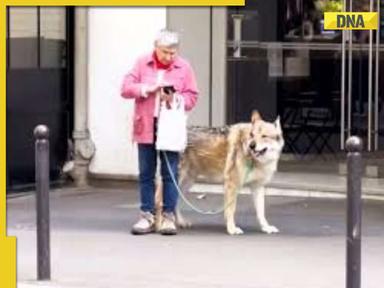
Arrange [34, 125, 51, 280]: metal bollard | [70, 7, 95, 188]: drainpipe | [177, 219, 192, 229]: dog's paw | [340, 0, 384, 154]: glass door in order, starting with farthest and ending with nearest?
1. [340, 0, 384, 154]: glass door
2. [70, 7, 95, 188]: drainpipe
3. [177, 219, 192, 229]: dog's paw
4. [34, 125, 51, 280]: metal bollard

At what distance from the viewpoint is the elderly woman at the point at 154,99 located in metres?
9.42

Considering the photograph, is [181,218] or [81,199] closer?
[181,218]

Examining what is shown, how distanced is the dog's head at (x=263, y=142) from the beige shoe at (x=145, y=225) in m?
1.11

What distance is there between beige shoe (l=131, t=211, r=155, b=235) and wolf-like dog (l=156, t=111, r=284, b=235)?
6.8 inches

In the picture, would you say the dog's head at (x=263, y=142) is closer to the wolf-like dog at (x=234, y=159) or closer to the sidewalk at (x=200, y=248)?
the wolf-like dog at (x=234, y=159)

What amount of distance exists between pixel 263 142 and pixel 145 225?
4.41 ft

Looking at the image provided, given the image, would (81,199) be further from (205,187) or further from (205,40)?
(205,40)

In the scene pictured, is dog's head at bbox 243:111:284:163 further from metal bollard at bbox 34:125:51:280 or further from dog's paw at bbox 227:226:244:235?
metal bollard at bbox 34:125:51:280

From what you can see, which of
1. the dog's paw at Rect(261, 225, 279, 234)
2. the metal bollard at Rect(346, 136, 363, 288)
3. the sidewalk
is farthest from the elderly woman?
the metal bollard at Rect(346, 136, 363, 288)

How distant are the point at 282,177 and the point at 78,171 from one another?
2.46 m

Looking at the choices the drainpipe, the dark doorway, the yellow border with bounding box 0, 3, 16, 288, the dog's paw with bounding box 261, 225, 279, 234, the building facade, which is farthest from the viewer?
the drainpipe

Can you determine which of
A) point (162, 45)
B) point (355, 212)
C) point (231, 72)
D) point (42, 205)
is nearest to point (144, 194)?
point (162, 45)

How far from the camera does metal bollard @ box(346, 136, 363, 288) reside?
6.86m

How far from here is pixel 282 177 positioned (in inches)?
504
